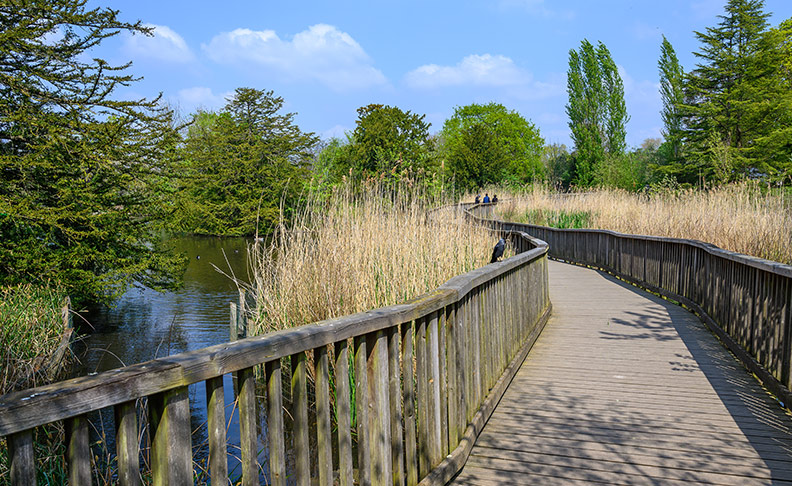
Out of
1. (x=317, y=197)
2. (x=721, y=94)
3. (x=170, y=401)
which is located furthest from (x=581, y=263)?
(x=721, y=94)

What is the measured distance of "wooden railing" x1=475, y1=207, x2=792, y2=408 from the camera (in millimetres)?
4875

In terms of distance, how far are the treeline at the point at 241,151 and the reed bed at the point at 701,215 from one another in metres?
1.32

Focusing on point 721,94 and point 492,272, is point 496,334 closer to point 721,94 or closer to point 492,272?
point 492,272

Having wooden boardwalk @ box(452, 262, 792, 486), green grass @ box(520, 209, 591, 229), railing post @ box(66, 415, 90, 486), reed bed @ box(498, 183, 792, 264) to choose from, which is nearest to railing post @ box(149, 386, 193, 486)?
railing post @ box(66, 415, 90, 486)

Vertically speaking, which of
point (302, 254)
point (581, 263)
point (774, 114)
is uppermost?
point (774, 114)

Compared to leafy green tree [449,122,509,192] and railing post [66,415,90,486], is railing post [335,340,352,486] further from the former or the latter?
leafy green tree [449,122,509,192]

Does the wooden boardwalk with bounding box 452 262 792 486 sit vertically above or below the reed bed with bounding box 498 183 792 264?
below

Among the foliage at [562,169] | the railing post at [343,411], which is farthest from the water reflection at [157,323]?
the foliage at [562,169]

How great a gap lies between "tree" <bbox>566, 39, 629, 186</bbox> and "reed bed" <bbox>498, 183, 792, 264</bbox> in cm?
2773

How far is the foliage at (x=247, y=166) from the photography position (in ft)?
129

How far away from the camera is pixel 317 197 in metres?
6.97

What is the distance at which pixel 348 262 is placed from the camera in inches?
227

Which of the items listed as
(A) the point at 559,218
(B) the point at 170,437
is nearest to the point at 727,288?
(B) the point at 170,437

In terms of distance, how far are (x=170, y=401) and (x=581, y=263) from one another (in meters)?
15.7
